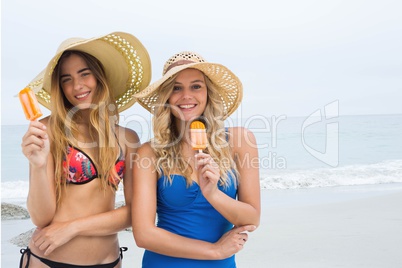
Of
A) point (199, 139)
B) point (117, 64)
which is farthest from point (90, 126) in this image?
point (199, 139)

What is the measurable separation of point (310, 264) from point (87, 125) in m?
4.39

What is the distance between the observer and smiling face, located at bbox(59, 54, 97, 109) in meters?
3.53

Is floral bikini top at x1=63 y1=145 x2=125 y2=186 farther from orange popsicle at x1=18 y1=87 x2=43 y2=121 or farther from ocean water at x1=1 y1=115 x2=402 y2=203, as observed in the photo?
ocean water at x1=1 y1=115 x2=402 y2=203

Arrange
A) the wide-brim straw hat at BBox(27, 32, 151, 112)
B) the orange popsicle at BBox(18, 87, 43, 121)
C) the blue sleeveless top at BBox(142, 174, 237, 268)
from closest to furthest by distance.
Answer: the orange popsicle at BBox(18, 87, 43, 121)
the blue sleeveless top at BBox(142, 174, 237, 268)
the wide-brim straw hat at BBox(27, 32, 151, 112)

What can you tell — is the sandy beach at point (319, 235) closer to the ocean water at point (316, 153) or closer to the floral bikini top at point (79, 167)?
the ocean water at point (316, 153)

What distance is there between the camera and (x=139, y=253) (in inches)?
296

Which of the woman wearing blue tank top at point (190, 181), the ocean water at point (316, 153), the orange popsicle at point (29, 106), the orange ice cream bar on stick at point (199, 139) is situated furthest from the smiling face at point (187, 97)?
the ocean water at point (316, 153)

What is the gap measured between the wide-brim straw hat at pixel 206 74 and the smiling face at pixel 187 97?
8cm

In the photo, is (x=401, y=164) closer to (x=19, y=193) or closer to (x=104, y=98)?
(x=19, y=193)

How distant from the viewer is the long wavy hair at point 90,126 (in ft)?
11.3

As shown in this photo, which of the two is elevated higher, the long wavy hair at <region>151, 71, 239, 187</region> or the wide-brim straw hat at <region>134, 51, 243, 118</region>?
the wide-brim straw hat at <region>134, 51, 243, 118</region>

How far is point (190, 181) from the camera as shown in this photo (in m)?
3.48

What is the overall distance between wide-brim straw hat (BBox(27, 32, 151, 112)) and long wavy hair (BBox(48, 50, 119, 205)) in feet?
0.27

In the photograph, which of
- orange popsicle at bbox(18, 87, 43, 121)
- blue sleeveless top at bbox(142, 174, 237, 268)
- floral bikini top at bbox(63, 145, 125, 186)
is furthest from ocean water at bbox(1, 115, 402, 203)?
orange popsicle at bbox(18, 87, 43, 121)
